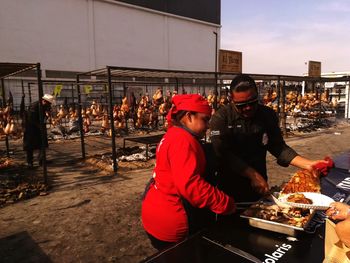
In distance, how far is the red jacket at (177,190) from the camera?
5.81 feet

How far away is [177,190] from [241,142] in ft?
3.77

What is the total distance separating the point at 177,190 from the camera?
1.92 meters

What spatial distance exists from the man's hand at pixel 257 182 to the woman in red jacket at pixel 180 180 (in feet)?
2.27

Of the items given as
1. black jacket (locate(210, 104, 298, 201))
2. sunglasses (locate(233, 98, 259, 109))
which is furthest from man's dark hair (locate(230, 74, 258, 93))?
black jacket (locate(210, 104, 298, 201))

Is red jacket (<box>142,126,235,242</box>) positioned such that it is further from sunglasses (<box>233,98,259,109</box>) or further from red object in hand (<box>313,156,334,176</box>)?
red object in hand (<box>313,156,334,176</box>)

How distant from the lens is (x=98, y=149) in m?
11.2

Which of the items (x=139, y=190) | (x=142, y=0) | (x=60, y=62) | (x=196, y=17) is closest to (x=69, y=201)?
(x=139, y=190)

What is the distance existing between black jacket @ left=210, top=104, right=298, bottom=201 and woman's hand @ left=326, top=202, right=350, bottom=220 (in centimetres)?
108

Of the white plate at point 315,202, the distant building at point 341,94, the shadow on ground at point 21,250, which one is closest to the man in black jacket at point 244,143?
the white plate at point 315,202

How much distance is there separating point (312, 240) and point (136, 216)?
11.8ft

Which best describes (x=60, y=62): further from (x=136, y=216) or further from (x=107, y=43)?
(x=136, y=216)

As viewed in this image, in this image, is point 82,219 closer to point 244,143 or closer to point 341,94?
point 244,143

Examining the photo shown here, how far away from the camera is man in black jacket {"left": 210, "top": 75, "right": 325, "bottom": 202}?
8.69ft

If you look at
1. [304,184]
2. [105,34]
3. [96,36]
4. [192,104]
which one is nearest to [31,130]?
[192,104]
